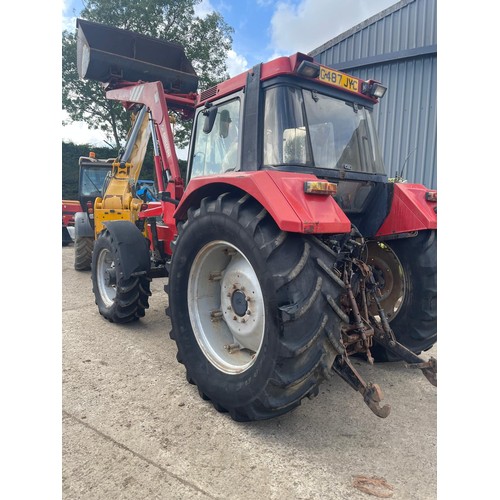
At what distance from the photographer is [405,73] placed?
7.73 metres

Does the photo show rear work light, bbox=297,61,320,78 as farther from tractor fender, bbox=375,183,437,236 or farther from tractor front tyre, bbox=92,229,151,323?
tractor front tyre, bbox=92,229,151,323

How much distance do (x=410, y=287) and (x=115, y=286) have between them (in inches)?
115

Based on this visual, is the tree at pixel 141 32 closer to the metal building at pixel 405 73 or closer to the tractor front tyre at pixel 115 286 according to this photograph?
the metal building at pixel 405 73

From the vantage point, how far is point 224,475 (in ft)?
6.40

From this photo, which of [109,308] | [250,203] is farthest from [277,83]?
[109,308]

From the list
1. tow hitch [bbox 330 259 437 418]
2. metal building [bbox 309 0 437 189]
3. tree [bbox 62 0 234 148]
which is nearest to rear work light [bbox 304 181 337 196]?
tow hitch [bbox 330 259 437 418]

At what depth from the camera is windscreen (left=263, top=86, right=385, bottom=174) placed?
98.4 inches

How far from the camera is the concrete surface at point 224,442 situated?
6.16 feet

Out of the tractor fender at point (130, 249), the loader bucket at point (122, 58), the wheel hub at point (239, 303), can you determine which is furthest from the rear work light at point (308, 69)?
the loader bucket at point (122, 58)

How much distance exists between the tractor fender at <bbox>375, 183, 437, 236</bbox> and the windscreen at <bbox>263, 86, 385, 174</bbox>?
297 millimetres

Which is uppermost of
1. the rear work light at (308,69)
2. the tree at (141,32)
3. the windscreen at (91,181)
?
the tree at (141,32)

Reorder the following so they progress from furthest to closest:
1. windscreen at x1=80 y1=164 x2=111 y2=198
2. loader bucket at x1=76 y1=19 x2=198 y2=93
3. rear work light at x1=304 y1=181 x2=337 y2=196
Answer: windscreen at x1=80 y1=164 x2=111 y2=198 → loader bucket at x1=76 y1=19 x2=198 y2=93 → rear work light at x1=304 y1=181 x2=337 y2=196

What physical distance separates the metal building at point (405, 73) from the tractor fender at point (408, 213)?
16.0 ft

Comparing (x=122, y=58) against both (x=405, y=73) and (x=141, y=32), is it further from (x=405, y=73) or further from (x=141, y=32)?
(x=141, y=32)
